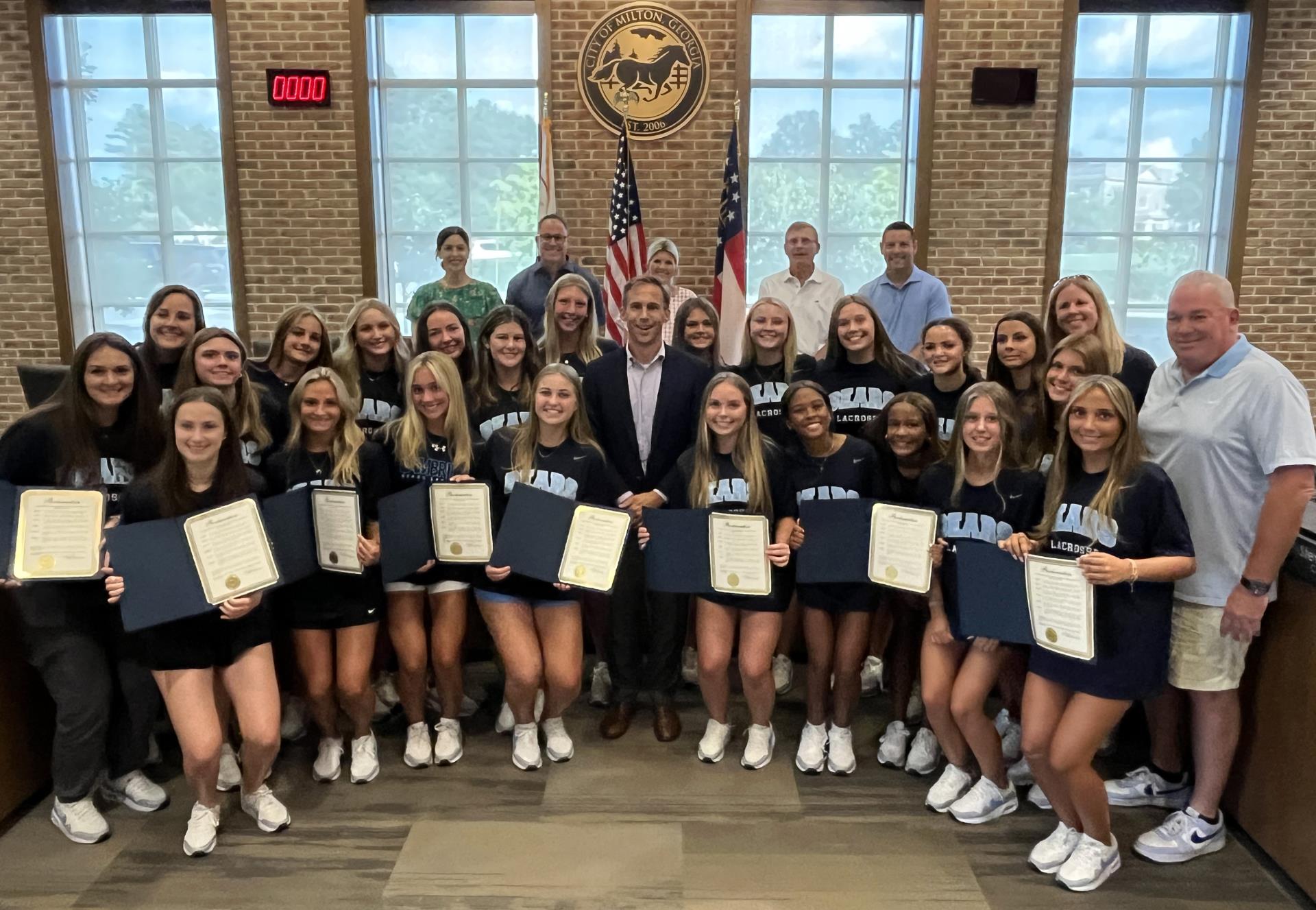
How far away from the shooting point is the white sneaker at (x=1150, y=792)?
3182 millimetres

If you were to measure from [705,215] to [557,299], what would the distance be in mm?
3303

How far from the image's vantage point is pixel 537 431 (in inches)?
133

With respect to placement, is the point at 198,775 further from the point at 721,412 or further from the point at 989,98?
the point at 989,98

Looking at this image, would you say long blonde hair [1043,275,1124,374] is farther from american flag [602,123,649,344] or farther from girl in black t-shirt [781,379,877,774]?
american flag [602,123,649,344]

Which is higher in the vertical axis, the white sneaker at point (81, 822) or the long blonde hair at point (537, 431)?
the long blonde hair at point (537, 431)

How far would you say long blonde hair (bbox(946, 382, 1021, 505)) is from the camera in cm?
288

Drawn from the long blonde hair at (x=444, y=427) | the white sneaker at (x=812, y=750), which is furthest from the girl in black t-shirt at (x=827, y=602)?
the long blonde hair at (x=444, y=427)

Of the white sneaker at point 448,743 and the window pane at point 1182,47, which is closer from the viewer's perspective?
the white sneaker at point 448,743

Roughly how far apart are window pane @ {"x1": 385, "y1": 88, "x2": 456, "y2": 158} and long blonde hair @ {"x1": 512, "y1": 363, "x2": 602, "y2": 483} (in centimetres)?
463

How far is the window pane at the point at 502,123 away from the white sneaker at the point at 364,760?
512 centimetres

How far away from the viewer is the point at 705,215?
273 inches

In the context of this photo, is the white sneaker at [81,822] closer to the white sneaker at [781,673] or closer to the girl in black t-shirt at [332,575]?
the girl in black t-shirt at [332,575]

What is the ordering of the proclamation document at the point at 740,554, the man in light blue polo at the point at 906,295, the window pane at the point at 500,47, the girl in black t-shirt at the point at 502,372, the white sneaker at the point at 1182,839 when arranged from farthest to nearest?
the window pane at the point at 500,47, the man in light blue polo at the point at 906,295, the girl in black t-shirt at the point at 502,372, the proclamation document at the point at 740,554, the white sneaker at the point at 1182,839

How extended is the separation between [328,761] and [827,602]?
192cm
